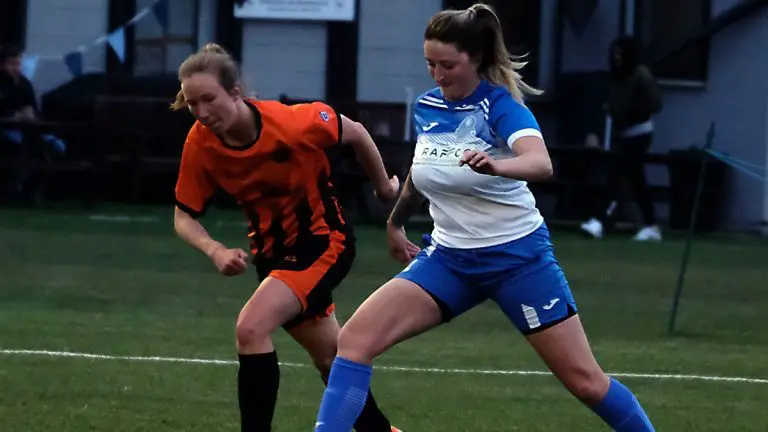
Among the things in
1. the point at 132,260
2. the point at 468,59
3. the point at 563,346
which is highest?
the point at 468,59

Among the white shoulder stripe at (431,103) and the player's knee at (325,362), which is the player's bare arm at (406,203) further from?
the player's knee at (325,362)

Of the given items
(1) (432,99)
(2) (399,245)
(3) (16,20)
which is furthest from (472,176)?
(3) (16,20)

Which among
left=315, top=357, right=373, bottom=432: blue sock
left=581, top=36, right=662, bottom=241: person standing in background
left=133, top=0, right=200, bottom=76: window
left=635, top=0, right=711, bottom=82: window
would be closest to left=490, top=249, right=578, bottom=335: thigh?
left=315, top=357, right=373, bottom=432: blue sock

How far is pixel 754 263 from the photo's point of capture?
1619 centimetres

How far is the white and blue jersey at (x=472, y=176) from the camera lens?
19.7 feet

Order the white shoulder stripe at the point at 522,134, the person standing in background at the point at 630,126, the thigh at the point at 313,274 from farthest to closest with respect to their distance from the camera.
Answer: the person standing in background at the point at 630,126 → the thigh at the point at 313,274 → the white shoulder stripe at the point at 522,134

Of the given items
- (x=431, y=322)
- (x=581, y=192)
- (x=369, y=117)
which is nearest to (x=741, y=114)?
(x=581, y=192)

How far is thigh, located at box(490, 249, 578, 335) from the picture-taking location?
6.05 m

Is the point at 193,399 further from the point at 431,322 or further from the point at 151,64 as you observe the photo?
the point at 151,64

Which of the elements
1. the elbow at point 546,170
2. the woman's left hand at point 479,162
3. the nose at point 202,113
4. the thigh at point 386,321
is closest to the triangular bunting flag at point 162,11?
the nose at point 202,113

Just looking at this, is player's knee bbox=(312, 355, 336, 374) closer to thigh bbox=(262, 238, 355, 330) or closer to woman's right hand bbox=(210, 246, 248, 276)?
thigh bbox=(262, 238, 355, 330)

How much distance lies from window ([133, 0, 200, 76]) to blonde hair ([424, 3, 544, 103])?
15.3m

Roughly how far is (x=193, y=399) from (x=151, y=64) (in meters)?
13.4

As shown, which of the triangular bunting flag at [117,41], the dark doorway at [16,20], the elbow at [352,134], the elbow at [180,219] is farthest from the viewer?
the dark doorway at [16,20]
